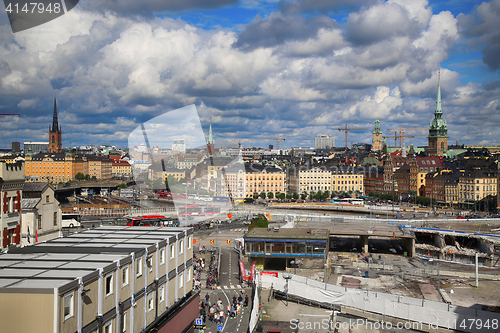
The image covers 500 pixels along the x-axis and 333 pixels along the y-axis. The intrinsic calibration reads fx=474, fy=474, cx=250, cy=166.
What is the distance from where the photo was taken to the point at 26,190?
2172 centimetres

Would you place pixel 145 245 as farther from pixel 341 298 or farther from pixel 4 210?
pixel 341 298

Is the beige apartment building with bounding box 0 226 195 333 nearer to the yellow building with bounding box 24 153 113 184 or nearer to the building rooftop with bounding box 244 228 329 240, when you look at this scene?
the building rooftop with bounding box 244 228 329 240

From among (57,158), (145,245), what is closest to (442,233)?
(145,245)

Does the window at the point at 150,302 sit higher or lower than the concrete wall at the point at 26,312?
lower

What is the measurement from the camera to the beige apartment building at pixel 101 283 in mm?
9555

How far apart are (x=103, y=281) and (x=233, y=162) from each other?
96155mm

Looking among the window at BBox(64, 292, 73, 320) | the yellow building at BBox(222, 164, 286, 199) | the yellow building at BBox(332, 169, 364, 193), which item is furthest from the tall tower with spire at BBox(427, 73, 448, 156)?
the window at BBox(64, 292, 73, 320)

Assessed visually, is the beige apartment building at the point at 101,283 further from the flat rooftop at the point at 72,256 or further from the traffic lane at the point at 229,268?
the traffic lane at the point at 229,268

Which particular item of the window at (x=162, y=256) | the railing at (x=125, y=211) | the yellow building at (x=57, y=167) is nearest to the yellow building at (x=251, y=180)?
the railing at (x=125, y=211)

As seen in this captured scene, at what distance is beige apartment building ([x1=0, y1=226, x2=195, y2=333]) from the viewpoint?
955 cm

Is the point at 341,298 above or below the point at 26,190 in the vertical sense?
below

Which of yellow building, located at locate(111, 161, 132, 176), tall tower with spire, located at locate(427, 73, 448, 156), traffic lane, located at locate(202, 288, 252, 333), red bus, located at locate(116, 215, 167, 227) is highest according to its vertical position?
tall tower with spire, located at locate(427, 73, 448, 156)

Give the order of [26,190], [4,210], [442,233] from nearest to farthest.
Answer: [4,210]
[26,190]
[442,233]

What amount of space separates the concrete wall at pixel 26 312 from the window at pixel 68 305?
1.29 ft
